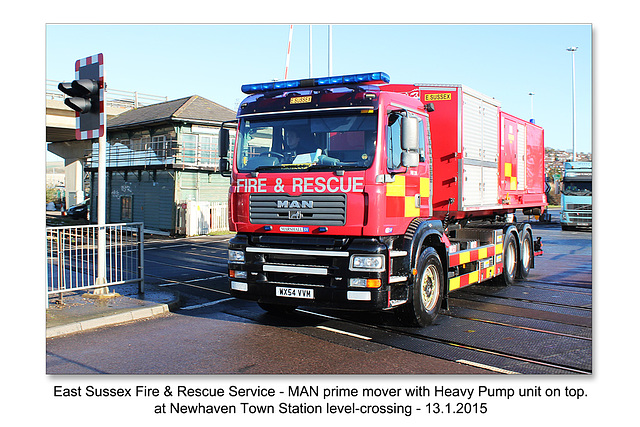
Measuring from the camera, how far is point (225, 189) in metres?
31.3

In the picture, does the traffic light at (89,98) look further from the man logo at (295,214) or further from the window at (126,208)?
the window at (126,208)

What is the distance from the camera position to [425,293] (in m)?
8.34

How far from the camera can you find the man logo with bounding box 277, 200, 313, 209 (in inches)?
291

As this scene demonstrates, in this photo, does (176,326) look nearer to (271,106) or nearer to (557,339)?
(271,106)

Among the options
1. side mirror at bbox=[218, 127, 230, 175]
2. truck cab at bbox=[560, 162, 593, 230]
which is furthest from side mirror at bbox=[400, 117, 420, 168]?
truck cab at bbox=[560, 162, 593, 230]

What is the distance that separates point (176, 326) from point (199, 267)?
646 centimetres

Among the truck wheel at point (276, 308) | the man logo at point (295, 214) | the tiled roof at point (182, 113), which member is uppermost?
the tiled roof at point (182, 113)

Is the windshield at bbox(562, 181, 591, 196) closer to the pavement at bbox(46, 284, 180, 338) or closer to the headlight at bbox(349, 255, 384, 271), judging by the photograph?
the pavement at bbox(46, 284, 180, 338)

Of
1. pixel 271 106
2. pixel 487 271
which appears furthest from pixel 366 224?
pixel 487 271

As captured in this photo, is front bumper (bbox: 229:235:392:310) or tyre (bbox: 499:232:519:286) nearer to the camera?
front bumper (bbox: 229:235:392:310)

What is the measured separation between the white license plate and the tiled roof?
76.4ft

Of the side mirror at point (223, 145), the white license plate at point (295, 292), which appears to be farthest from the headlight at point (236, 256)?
the side mirror at point (223, 145)

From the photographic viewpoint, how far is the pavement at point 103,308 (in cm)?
792

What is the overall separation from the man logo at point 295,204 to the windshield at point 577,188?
2415 centimetres
